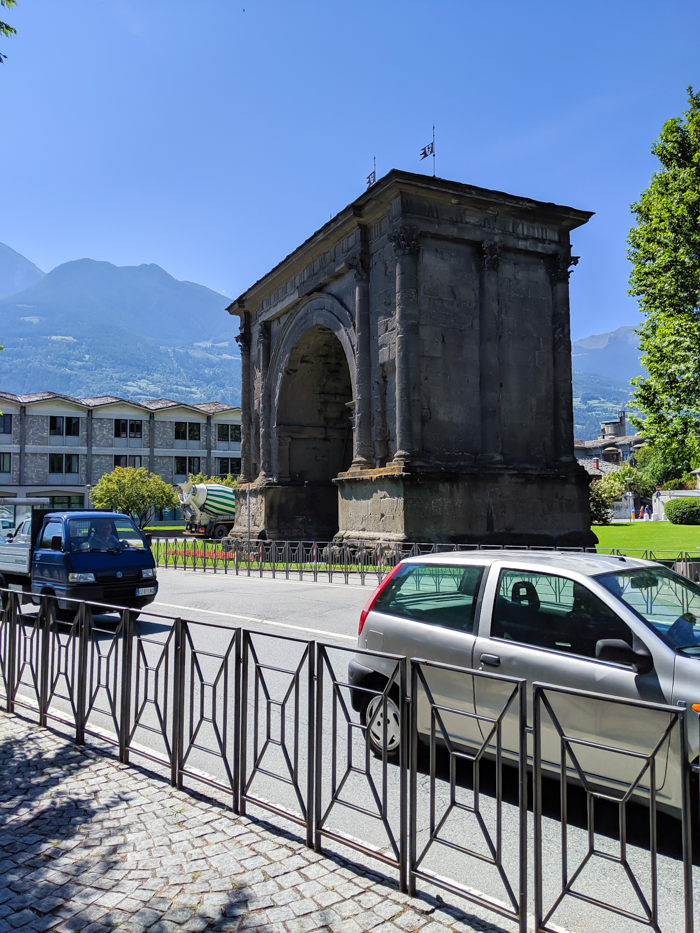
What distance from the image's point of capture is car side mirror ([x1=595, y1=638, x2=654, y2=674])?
4203 millimetres

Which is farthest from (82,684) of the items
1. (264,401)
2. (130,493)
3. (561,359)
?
(130,493)

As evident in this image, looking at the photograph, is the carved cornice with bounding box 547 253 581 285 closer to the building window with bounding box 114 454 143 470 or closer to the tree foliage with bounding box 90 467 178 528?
the tree foliage with bounding box 90 467 178 528

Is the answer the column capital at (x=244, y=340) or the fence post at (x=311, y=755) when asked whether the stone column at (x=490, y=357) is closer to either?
the column capital at (x=244, y=340)

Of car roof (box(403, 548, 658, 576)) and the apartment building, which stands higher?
the apartment building

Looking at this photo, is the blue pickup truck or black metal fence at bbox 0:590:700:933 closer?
black metal fence at bbox 0:590:700:933

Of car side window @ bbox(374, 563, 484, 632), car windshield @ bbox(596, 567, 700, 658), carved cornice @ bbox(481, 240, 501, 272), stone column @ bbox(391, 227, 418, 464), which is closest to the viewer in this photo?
car windshield @ bbox(596, 567, 700, 658)

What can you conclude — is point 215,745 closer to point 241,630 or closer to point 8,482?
point 241,630

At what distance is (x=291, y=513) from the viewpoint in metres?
33.2

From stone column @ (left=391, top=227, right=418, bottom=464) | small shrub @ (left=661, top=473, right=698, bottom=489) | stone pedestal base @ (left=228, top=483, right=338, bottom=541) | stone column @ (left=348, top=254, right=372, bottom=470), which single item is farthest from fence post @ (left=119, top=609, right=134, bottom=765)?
small shrub @ (left=661, top=473, right=698, bottom=489)

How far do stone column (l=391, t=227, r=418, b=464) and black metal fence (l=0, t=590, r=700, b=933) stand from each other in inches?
651

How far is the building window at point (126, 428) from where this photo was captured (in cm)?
6556

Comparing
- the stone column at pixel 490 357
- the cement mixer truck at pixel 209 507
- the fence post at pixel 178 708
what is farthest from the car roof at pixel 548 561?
the cement mixer truck at pixel 209 507

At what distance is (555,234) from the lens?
86.2 ft

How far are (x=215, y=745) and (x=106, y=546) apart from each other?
24.5ft
